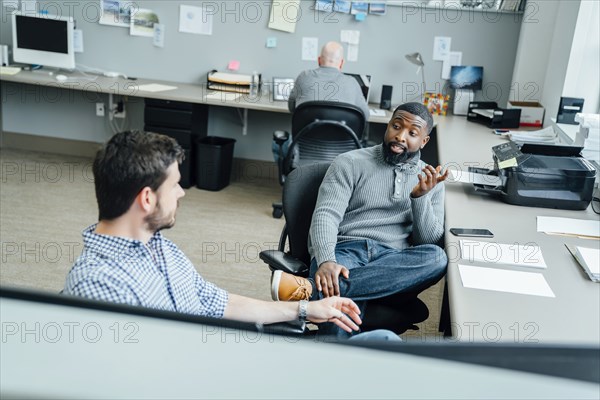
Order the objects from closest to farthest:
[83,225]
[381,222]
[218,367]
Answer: [218,367], [381,222], [83,225]

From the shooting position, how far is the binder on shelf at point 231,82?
4855 mm

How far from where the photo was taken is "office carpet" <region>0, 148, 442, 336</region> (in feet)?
10.9

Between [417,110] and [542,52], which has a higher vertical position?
[542,52]

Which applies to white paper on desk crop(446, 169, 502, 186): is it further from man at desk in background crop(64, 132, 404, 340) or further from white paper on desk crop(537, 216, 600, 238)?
man at desk in background crop(64, 132, 404, 340)

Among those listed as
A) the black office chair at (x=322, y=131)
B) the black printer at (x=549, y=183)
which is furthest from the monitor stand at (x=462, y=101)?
the black printer at (x=549, y=183)

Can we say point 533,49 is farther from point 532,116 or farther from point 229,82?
→ point 229,82

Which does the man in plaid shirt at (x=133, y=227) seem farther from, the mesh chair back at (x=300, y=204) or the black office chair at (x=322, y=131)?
the black office chair at (x=322, y=131)

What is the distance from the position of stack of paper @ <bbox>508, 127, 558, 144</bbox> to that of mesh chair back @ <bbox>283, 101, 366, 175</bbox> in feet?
2.76

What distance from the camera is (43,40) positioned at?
499cm

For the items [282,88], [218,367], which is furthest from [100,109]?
[218,367]

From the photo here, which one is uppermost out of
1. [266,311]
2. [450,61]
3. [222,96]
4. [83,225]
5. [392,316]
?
[450,61]

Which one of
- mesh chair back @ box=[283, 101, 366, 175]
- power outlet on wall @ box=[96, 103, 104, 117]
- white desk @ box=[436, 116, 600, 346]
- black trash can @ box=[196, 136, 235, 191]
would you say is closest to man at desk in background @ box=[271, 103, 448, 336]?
white desk @ box=[436, 116, 600, 346]

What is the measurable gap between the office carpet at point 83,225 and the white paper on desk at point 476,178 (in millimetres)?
617

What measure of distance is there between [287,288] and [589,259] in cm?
87
